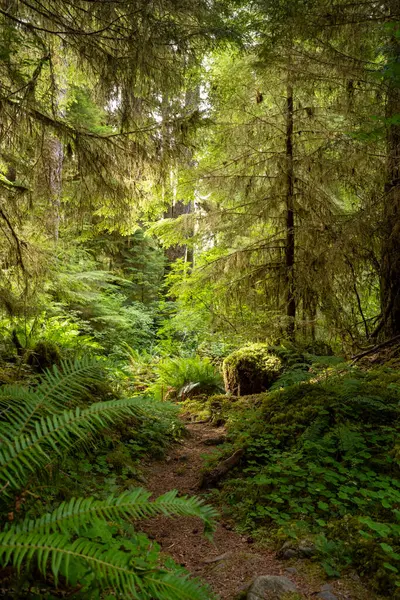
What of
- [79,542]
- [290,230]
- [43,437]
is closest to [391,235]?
[290,230]

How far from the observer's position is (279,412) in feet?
14.3

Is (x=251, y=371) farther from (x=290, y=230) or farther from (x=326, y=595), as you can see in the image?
(x=326, y=595)

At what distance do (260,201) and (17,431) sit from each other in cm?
576

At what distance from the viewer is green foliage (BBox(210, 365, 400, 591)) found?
2.38 meters

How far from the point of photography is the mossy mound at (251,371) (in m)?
6.59

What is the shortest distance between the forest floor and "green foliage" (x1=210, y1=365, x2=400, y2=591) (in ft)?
0.38

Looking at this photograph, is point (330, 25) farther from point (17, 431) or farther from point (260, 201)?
point (17, 431)

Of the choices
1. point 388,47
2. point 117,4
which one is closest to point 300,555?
point 388,47

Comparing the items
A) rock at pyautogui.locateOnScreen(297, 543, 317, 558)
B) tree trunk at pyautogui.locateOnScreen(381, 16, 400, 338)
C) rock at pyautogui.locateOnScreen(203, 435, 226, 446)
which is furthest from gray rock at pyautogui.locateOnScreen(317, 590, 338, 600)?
tree trunk at pyautogui.locateOnScreen(381, 16, 400, 338)

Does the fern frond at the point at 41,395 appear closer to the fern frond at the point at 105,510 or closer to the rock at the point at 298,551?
the fern frond at the point at 105,510

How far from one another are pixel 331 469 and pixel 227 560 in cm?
112

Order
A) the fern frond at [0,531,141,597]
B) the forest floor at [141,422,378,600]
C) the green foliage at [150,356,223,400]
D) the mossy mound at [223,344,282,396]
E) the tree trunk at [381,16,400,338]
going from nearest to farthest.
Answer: the fern frond at [0,531,141,597] → the forest floor at [141,422,378,600] → the tree trunk at [381,16,400,338] → the mossy mound at [223,344,282,396] → the green foliage at [150,356,223,400]

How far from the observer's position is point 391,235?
17.5 ft

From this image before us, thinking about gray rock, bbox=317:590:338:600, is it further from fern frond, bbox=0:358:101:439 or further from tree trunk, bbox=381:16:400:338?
tree trunk, bbox=381:16:400:338
